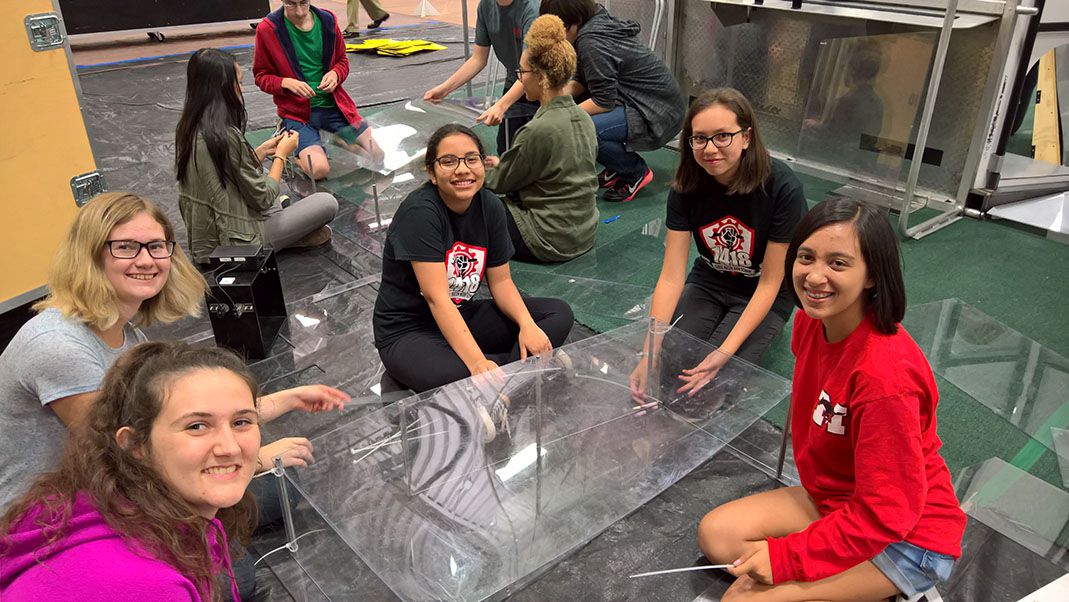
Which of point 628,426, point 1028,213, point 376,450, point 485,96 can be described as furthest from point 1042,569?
point 485,96

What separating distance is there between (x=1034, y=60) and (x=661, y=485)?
3004 millimetres

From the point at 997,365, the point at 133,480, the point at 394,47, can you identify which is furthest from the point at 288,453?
the point at 394,47

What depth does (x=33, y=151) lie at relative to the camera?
278 cm

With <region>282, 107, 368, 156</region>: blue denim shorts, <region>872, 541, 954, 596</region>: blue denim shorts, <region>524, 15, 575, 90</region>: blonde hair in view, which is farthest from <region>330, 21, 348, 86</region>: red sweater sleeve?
<region>872, 541, 954, 596</region>: blue denim shorts

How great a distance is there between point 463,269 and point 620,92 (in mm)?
2157

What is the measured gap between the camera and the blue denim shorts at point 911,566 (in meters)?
1.55

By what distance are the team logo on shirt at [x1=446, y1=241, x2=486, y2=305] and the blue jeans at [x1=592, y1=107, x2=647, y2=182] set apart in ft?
6.05

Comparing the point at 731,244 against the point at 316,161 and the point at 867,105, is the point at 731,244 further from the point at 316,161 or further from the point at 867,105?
the point at 316,161

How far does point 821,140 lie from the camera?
4.31m

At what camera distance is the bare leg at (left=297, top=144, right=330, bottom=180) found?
4.06 m

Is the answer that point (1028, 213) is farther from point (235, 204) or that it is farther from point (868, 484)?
point (235, 204)

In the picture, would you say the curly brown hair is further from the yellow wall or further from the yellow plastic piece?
the yellow plastic piece

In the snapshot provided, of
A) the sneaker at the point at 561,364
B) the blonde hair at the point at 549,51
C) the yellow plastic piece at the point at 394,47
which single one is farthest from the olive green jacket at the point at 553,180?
the yellow plastic piece at the point at 394,47

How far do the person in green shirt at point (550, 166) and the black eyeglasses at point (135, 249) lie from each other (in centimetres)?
168
